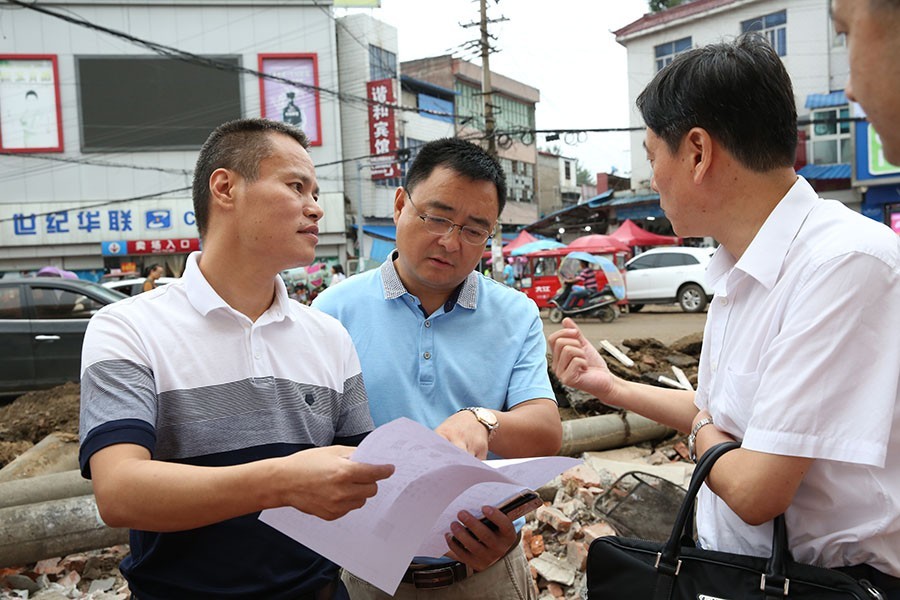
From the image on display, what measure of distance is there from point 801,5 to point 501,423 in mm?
23831

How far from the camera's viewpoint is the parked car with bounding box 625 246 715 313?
1550 centimetres

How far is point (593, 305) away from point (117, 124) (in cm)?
1939

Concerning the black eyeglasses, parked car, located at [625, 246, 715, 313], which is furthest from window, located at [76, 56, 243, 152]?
the black eyeglasses

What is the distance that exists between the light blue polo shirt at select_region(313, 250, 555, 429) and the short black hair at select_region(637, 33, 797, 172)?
826 mm

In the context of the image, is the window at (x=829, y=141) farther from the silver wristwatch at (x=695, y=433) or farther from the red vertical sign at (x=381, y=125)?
the silver wristwatch at (x=695, y=433)

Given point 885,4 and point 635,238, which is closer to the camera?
point 885,4

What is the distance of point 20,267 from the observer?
953 inches

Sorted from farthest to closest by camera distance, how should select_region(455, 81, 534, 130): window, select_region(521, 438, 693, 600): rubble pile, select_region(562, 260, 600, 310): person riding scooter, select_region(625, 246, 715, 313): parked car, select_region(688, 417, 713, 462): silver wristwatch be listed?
select_region(455, 81, 534, 130): window → select_region(625, 246, 715, 313): parked car → select_region(562, 260, 600, 310): person riding scooter → select_region(521, 438, 693, 600): rubble pile → select_region(688, 417, 713, 462): silver wristwatch

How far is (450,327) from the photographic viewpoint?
1.99 m

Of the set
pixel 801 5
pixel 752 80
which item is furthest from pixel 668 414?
pixel 801 5

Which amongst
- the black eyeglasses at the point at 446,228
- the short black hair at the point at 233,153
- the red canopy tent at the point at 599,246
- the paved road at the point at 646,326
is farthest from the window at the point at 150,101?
the short black hair at the point at 233,153

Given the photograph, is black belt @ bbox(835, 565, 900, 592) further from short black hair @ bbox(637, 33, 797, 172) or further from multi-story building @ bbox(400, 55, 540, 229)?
A: multi-story building @ bbox(400, 55, 540, 229)

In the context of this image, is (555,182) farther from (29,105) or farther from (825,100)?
(29,105)

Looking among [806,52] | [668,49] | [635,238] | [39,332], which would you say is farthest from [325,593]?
[668,49]
